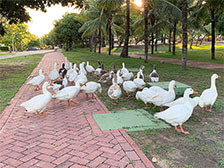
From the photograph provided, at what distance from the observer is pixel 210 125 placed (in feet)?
16.0

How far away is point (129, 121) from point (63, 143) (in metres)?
1.77

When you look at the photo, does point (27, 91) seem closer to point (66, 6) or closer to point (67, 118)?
point (67, 118)

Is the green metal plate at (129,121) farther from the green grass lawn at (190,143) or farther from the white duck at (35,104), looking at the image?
the white duck at (35,104)

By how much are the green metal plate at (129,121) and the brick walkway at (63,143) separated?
21cm

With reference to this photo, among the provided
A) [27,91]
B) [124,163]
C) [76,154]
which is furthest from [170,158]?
[27,91]

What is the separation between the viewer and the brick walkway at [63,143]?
3.39 meters

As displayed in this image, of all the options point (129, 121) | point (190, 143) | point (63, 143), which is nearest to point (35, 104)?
point (63, 143)

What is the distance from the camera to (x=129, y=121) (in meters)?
4.99

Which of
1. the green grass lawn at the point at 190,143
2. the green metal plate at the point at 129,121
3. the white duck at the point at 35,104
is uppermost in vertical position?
the white duck at the point at 35,104

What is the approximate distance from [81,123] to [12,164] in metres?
1.91

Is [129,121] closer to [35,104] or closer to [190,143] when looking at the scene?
[190,143]

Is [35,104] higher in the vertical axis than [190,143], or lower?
higher

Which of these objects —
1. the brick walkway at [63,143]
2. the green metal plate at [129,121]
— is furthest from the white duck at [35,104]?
the green metal plate at [129,121]

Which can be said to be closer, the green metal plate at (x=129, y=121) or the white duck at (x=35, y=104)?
the green metal plate at (x=129, y=121)
